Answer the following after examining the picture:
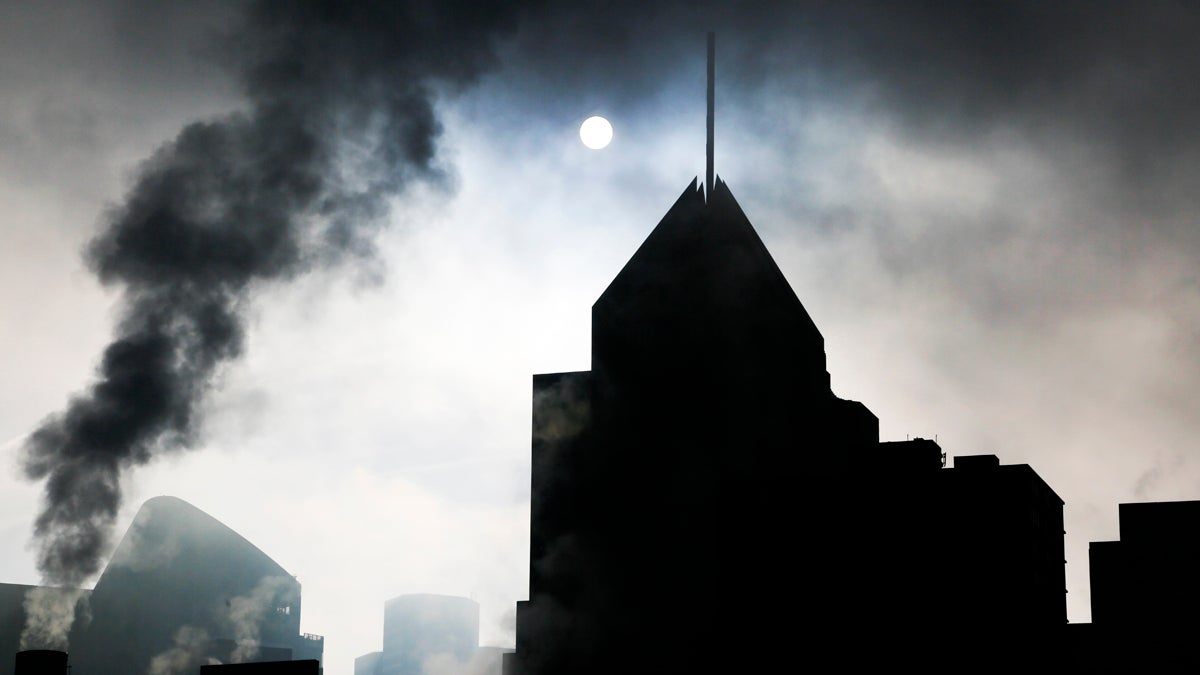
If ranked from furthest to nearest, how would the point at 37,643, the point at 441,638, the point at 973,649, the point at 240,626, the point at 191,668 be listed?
1. the point at 441,638
2. the point at 240,626
3. the point at 191,668
4. the point at 37,643
5. the point at 973,649

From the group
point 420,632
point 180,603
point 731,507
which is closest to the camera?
point 731,507

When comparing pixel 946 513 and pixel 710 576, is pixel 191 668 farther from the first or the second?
pixel 946 513

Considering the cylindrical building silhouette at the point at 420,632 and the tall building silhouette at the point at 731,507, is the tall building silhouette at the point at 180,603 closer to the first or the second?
the tall building silhouette at the point at 731,507

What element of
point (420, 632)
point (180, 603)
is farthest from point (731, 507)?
point (420, 632)

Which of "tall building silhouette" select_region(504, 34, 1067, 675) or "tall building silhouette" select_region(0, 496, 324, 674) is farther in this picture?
"tall building silhouette" select_region(0, 496, 324, 674)

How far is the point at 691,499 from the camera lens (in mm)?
42938

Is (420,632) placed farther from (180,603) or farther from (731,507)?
(731,507)

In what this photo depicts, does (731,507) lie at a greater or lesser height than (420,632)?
greater

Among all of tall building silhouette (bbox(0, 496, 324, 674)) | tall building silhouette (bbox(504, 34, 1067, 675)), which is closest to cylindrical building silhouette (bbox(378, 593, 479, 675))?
tall building silhouette (bbox(0, 496, 324, 674))

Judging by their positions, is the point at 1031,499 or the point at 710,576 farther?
the point at 1031,499

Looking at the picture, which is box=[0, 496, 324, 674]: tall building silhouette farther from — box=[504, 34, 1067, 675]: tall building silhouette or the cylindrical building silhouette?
the cylindrical building silhouette

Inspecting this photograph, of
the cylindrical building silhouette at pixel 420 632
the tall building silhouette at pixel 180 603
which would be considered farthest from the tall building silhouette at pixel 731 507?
the cylindrical building silhouette at pixel 420 632

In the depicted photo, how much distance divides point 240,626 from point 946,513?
71.6 m

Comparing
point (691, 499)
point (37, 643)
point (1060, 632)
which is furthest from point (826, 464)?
point (37, 643)
